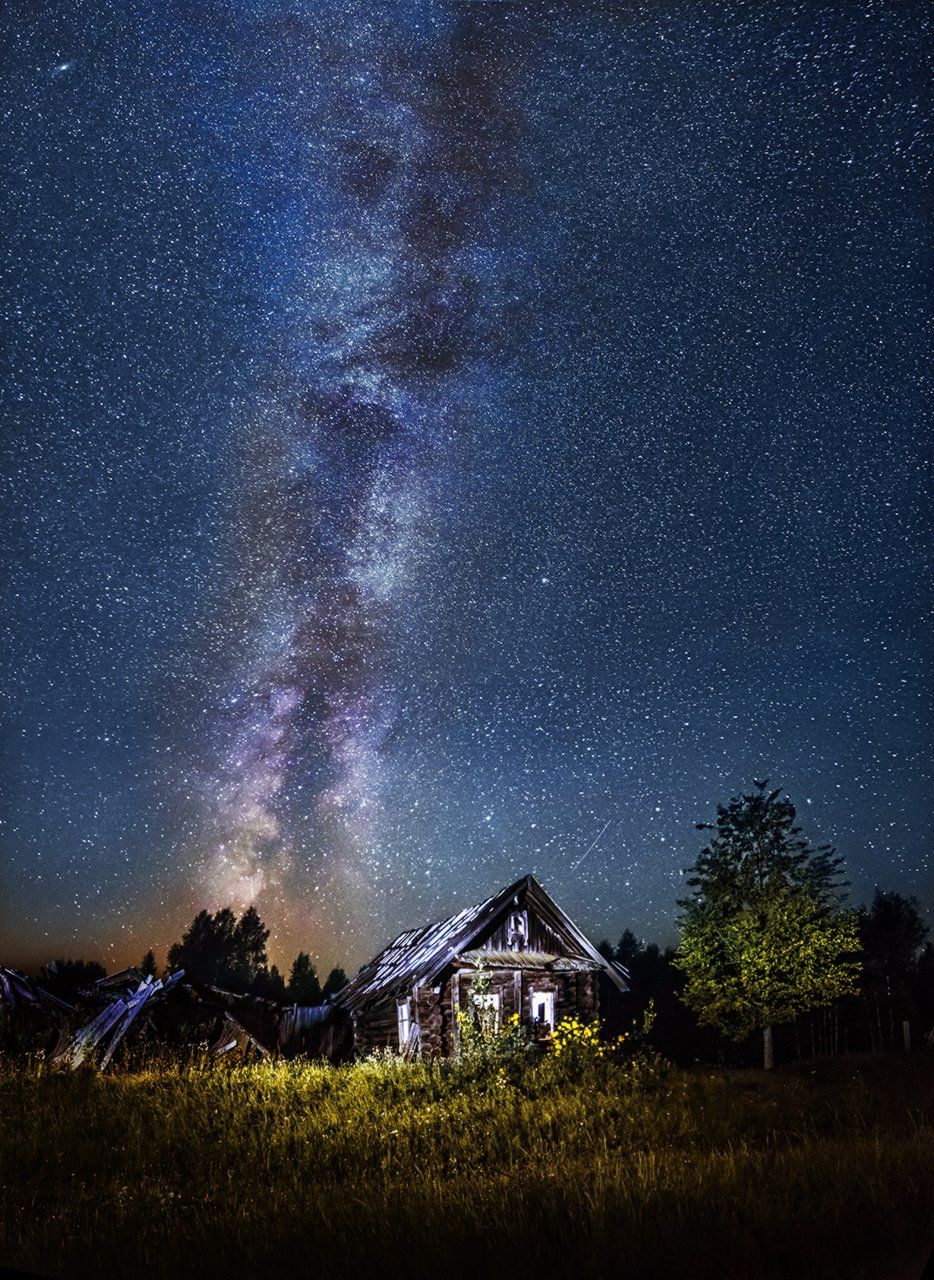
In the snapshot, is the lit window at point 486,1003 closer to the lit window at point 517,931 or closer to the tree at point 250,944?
the lit window at point 517,931

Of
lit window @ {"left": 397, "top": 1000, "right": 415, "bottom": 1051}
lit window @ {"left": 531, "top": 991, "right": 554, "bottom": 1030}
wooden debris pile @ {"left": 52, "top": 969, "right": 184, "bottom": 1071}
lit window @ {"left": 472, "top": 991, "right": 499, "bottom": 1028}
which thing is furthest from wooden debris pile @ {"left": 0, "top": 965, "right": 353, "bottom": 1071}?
lit window @ {"left": 531, "top": 991, "right": 554, "bottom": 1030}

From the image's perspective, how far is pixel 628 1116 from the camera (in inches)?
380

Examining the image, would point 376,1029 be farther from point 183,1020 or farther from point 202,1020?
point 183,1020

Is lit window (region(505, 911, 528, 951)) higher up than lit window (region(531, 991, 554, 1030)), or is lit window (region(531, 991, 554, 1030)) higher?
lit window (region(505, 911, 528, 951))

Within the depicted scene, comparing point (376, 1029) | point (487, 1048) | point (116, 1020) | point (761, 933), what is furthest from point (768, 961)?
point (116, 1020)

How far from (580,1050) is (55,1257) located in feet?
36.1

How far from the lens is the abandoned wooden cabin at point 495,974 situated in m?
23.1

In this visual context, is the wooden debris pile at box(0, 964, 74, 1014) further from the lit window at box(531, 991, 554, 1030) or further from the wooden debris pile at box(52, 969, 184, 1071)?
the lit window at box(531, 991, 554, 1030)

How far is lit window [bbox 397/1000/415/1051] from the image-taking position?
23.9 m

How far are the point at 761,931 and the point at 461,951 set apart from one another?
13118 millimetres

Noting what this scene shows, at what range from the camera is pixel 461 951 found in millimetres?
23438

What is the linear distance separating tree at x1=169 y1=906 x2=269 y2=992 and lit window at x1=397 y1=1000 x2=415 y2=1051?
2907 inches

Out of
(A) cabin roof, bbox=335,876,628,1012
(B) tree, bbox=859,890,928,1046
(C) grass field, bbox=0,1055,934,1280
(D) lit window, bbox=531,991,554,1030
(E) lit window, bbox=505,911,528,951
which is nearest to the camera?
(C) grass field, bbox=0,1055,934,1280

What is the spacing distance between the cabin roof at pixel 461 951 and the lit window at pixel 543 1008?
1.06 m
